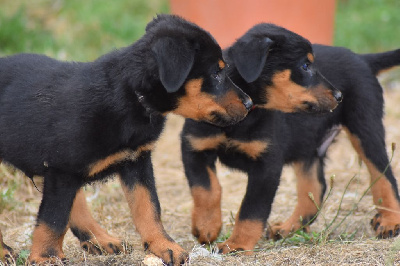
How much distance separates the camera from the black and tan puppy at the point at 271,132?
4.33 meters

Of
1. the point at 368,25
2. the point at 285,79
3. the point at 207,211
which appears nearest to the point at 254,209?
the point at 207,211

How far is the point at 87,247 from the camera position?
14.5ft

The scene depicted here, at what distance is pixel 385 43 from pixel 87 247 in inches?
251

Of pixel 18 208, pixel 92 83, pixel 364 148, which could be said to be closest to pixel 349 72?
pixel 364 148

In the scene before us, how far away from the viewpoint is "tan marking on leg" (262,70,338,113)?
14.3 feet

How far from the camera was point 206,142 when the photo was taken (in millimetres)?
4434

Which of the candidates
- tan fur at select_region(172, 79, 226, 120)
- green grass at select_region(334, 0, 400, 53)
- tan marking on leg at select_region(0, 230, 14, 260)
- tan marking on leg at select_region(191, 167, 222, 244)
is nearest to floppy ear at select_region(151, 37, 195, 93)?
tan fur at select_region(172, 79, 226, 120)

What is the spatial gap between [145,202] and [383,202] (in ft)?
5.94

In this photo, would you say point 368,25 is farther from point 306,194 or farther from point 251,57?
point 251,57

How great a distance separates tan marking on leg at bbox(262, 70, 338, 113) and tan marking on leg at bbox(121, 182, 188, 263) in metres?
0.96

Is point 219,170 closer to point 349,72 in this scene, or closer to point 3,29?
point 349,72

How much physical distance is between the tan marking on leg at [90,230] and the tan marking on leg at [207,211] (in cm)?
52

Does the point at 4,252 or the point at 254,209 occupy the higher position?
the point at 254,209

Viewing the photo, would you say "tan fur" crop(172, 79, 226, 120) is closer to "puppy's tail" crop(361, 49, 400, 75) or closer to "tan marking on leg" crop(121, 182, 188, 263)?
"tan marking on leg" crop(121, 182, 188, 263)
